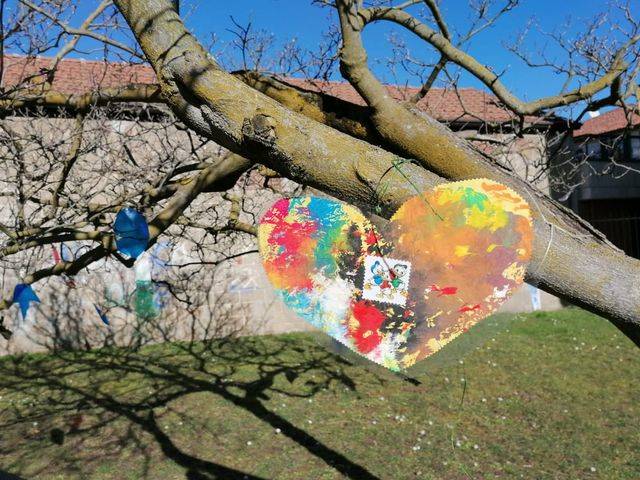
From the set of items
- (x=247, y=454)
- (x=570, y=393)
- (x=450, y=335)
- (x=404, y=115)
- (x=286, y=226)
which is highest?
(x=404, y=115)

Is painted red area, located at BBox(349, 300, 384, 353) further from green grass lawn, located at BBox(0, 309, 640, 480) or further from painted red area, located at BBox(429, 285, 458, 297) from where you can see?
green grass lawn, located at BBox(0, 309, 640, 480)

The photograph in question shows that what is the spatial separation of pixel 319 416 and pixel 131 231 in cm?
387

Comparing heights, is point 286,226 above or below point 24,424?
above

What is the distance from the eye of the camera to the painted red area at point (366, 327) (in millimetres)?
1828

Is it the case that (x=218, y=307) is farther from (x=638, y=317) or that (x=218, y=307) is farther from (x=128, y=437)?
(x=638, y=317)

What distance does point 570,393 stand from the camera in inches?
281

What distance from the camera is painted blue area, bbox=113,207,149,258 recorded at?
3.44 meters

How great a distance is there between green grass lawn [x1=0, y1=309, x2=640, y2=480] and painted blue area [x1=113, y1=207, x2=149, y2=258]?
117 cm

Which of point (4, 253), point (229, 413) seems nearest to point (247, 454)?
point (229, 413)

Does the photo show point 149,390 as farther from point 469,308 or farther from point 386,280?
point 469,308

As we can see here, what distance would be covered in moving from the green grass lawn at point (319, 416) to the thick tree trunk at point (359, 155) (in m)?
1.90

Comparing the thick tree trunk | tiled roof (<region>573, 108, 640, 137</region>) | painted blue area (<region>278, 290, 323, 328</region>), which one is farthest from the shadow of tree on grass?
tiled roof (<region>573, 108, 640, 137</region>)

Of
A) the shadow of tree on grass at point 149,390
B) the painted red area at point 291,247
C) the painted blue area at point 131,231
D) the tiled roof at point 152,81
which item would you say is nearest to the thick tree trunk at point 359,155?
the painted red area at point 291,247

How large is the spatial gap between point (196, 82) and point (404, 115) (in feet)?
2.36
